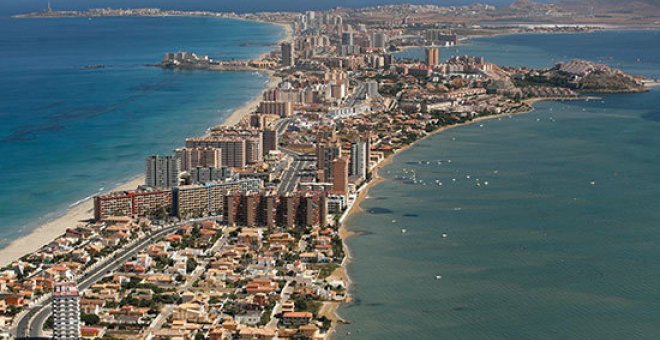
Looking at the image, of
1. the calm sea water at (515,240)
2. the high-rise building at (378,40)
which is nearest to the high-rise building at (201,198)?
the calm sea water at (515,240)

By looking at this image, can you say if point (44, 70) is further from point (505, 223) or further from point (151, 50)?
point (505, 223)

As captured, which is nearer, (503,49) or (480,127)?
(480,127)

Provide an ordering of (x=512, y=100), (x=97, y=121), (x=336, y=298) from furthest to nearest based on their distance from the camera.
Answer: (x=512, y=100), (x=97, y=121), (x=336, y=298)

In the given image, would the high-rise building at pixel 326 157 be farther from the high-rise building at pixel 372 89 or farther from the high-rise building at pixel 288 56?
the high-rise building at pixel 288 56

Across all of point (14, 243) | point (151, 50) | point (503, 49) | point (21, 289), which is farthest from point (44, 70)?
point (21, 289)

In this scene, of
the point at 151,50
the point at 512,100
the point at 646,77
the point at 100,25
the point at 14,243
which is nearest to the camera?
the point at 14,243

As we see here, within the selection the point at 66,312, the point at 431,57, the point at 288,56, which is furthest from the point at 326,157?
the point at 288,56

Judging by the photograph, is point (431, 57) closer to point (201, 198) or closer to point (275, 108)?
point (275, 108)
